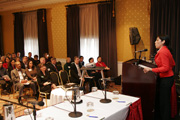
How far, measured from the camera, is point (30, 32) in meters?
10.1

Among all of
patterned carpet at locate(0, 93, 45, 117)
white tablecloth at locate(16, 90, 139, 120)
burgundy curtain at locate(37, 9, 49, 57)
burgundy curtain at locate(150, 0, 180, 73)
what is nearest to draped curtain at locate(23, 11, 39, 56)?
burgundy curtain at locate(37, 9, 49, 57)

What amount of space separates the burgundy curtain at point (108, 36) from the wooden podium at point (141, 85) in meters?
4.13

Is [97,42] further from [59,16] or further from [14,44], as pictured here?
[14,44]

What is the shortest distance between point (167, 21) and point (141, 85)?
392 centimetres

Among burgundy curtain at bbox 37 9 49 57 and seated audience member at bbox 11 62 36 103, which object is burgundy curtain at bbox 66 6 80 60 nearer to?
burgundy curtain at bbox 37 9 49 57

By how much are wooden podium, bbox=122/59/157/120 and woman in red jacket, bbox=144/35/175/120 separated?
14 centimetres

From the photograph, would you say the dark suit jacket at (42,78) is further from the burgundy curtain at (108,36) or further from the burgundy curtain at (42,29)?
the burgundy curtain at (42,29)

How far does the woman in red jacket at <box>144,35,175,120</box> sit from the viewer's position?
2764 mm

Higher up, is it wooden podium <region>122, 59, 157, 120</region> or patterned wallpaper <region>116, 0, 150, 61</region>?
patterned wallpaper <region>116, 0, 150, 61</region>

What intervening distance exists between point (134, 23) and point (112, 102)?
16.3ft

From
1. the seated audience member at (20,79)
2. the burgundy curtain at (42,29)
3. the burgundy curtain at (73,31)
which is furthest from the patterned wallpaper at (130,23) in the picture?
the burgundy curtain at (42,29)

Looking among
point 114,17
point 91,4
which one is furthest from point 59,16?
point 114,17

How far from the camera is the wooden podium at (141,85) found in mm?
2965

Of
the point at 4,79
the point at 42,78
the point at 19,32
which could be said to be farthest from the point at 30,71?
the point at 19,32
